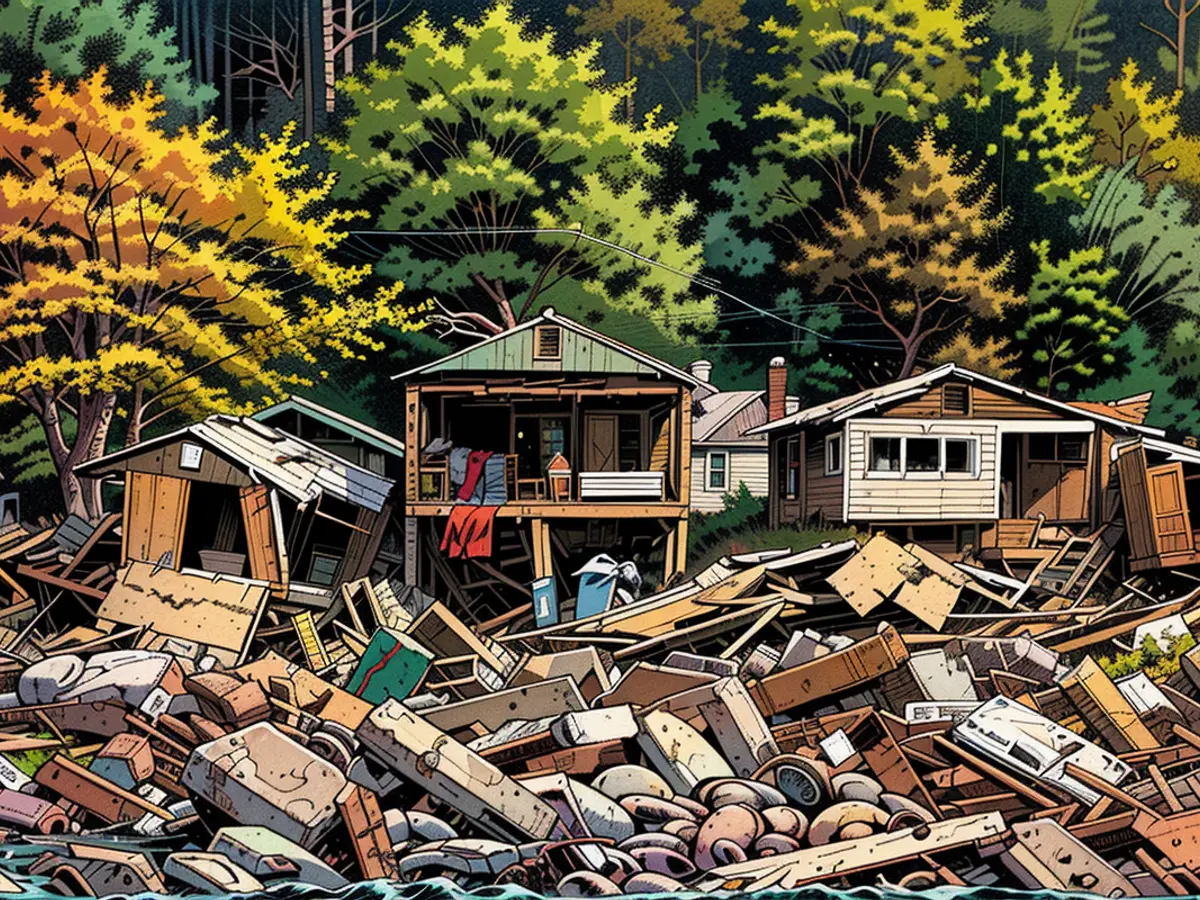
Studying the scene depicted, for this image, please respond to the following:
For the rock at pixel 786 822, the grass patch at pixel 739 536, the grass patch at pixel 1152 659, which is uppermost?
the grass patch at pixel 739 536

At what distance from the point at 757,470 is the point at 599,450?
1.10m

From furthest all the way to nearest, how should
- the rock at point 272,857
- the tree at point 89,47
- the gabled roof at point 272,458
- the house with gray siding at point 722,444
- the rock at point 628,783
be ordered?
Answer: the house with gray siding at point 722,444, the gabled roof at point 272,458, the tree at point 89,47, the rock at point 628,783, the rock at point 272,857

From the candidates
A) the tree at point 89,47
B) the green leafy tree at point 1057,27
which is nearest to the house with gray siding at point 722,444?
the green leafy tree at point 1057,27

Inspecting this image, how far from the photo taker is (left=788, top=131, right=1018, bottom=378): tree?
8367 millimetres

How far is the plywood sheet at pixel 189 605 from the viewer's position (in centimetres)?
819

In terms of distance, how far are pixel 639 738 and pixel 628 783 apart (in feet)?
0.96

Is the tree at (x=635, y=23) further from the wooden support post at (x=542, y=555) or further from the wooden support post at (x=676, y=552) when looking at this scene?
the wooden support post at (x=542, y=555)

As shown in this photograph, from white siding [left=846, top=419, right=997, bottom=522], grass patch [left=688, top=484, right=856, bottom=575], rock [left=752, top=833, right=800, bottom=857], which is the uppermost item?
white siding [left=846, top=419, right=997, bottom=522]

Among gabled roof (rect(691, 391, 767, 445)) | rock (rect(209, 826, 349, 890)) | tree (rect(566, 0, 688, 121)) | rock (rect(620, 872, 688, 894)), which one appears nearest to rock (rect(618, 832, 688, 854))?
rock (rect(620, 872, 688, 894))

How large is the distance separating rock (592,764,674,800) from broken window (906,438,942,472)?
277cm

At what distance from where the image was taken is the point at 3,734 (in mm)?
8070

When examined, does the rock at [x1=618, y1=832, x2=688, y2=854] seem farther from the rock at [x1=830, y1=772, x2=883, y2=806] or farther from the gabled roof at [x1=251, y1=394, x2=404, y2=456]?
the gabled roof at [x1=251, y1=394, x2=404, y2=456]

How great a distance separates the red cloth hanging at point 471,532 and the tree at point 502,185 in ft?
4.02

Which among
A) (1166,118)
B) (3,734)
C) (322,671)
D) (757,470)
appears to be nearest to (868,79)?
(1166,118)
